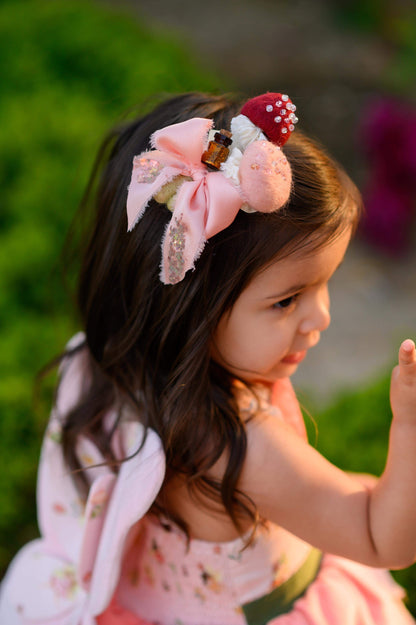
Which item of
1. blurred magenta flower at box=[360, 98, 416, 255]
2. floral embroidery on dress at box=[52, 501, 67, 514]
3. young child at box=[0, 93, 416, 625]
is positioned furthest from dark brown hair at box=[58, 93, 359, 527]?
blurred magenta flower at box=[360, 98, 416, 255]

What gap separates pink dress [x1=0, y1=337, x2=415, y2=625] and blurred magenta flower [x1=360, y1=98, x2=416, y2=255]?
2125 mm

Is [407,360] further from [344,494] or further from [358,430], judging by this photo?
[358,430]

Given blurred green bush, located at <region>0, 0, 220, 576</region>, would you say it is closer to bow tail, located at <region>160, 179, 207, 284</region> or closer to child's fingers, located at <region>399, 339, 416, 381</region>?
bow tail, located at <region>160, 179, 207, 284</region>

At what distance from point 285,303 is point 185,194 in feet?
0.76

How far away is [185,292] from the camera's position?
3.25ft

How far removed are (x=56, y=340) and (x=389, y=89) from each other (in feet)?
10.7

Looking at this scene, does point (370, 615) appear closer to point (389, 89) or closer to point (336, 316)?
point (336, 316)

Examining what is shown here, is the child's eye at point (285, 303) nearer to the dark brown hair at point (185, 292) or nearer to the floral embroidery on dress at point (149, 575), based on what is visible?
the dark brown hair at point (185, 292)

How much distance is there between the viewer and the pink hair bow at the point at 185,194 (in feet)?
2.95

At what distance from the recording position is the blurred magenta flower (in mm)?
3152

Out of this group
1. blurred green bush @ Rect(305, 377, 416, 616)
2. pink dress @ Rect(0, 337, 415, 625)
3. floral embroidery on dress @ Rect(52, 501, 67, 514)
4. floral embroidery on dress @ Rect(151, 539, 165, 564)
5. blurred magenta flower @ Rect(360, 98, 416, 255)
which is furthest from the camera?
blurred magenta flower @ Rect(360, 98, 416, 255)

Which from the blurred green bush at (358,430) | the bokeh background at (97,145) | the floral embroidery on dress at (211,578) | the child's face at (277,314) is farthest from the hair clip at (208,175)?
the blurred green bush at (358,430)

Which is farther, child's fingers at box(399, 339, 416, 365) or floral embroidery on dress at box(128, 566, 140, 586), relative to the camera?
floral embroidery on dress at box(128, 566, 140, 586)

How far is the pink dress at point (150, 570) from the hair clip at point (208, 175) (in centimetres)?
33
